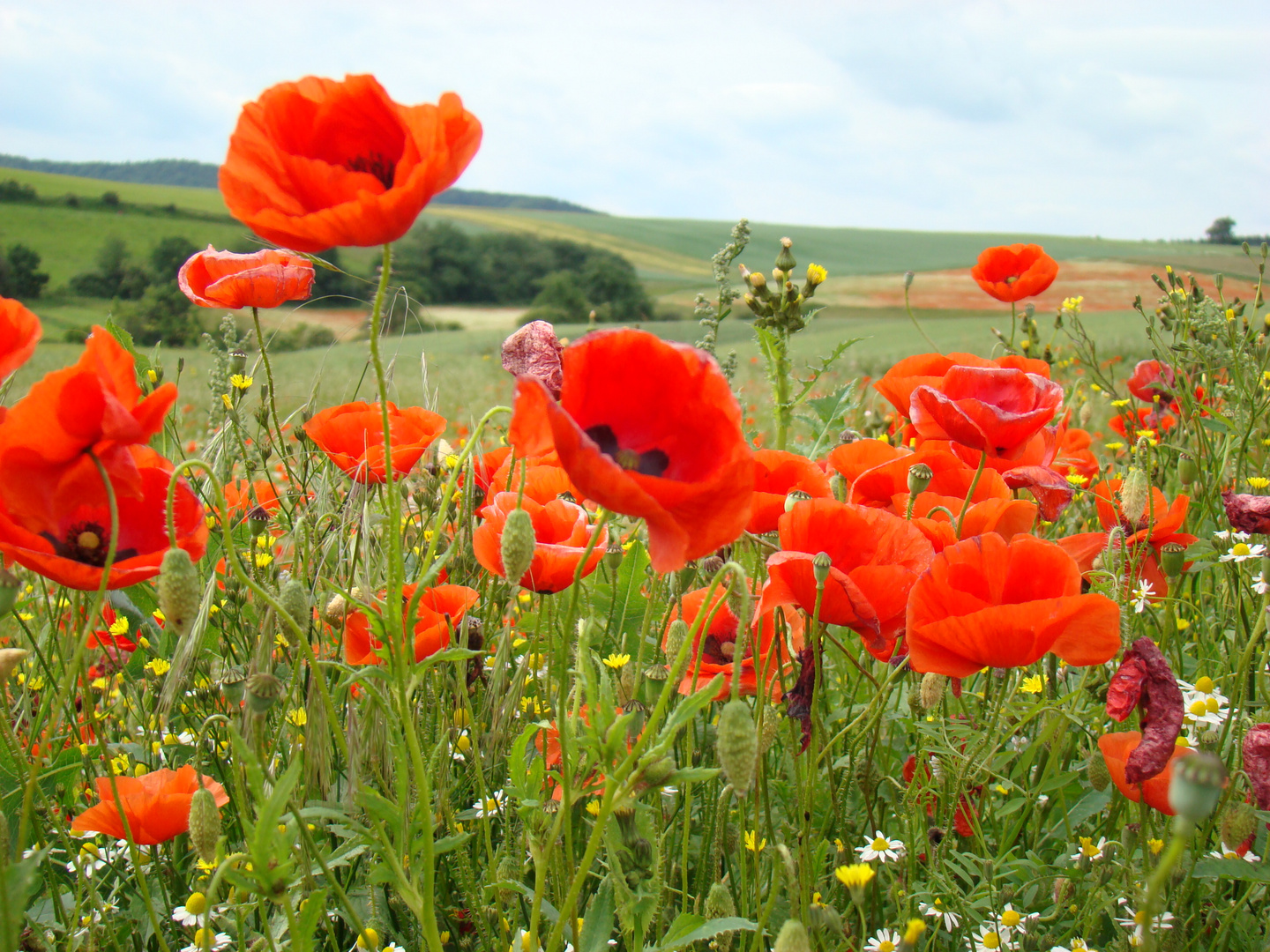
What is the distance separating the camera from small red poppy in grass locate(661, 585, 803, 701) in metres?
1.39

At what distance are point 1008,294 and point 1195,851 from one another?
7.42 feet

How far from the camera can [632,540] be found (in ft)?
6.70

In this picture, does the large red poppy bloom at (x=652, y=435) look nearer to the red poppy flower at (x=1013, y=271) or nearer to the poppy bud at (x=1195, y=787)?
A: the poppy bud at (x=1195, y=787)

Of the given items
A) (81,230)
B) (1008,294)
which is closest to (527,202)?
(81,230)

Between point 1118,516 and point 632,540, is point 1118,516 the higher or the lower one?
the higher one

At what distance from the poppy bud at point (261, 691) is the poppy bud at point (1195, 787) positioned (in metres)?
0.95

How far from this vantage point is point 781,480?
159cm

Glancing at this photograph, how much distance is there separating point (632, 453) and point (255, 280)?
1.00 m

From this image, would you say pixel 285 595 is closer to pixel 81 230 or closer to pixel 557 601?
pixel 557 601

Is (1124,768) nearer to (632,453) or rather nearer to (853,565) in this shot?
(853,565)


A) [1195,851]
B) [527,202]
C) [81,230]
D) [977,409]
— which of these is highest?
[527,202]

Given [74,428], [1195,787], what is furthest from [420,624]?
[1195,787]

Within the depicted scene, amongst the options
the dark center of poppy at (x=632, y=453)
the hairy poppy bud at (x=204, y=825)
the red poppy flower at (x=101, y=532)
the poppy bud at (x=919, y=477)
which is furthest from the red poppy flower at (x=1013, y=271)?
the hairy poppy bud at (x=204, y=825)

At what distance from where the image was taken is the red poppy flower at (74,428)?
99cm
